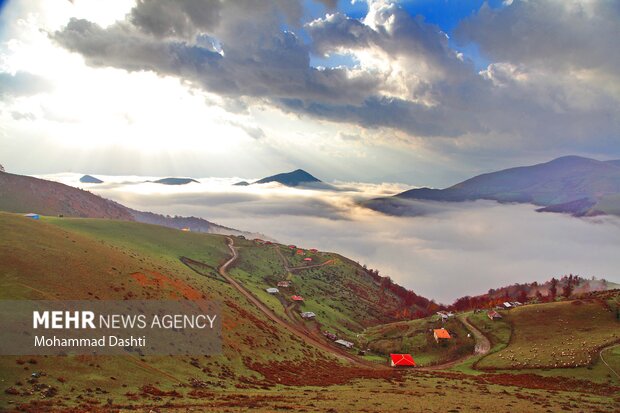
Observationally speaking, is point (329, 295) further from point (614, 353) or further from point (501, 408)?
point (501, 408)

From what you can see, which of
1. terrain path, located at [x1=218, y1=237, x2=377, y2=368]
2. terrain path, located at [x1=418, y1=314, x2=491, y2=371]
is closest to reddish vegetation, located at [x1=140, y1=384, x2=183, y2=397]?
terrain path, located at [x1=218, y1=237, x2=377, y2=368]

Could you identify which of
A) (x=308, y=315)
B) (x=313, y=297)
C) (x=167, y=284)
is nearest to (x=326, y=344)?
(x=308, y=315)

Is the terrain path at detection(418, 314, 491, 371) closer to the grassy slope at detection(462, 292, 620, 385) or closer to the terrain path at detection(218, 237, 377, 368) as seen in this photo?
the grassy slope at detection(462, 292, 620, 385)

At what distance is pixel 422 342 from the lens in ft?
365

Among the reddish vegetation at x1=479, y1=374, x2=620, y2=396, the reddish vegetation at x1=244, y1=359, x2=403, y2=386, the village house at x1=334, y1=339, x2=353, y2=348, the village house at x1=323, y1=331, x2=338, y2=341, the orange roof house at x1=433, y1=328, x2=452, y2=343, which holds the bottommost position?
the village house at x1=334, y1=339, x2=353, y2=348

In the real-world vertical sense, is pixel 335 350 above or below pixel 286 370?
below

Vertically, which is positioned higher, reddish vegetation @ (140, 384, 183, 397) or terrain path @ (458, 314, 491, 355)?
reddish vegetation @ (140, 384, 183, 397)

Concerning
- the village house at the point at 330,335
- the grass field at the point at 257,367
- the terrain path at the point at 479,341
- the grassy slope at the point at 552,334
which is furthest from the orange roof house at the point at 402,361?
the village house at the point at 330,335

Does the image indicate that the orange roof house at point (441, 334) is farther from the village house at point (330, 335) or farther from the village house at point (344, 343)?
the village house at point (330, 335)

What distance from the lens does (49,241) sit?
65.1 m

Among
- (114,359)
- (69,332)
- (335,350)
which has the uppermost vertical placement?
(69,332)

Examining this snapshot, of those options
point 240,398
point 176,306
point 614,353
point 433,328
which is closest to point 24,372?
point 240,398

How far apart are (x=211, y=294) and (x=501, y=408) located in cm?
6207

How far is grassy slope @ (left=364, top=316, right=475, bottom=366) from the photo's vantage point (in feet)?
331
